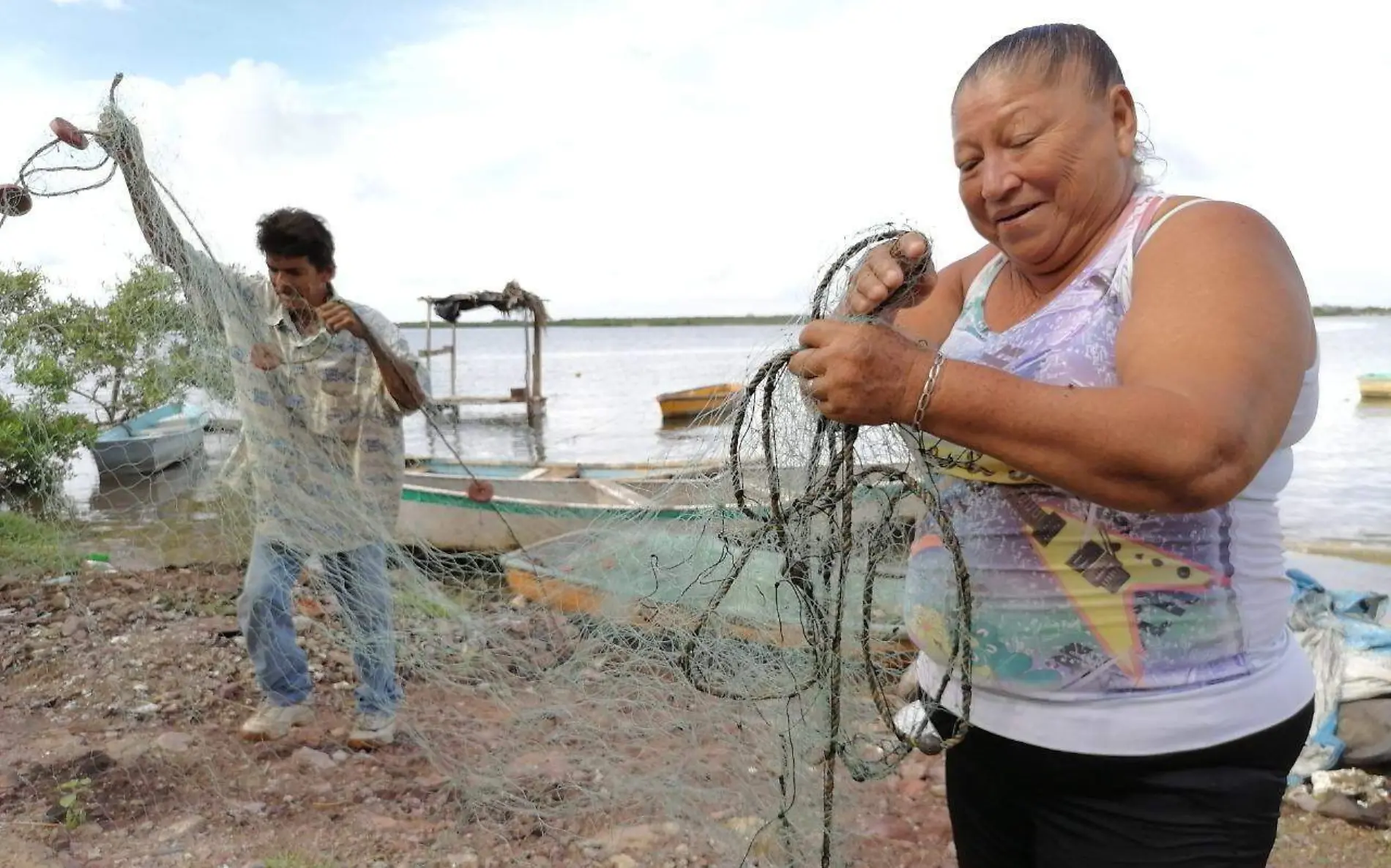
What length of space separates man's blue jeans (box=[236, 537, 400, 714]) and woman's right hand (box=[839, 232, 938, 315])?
242cm

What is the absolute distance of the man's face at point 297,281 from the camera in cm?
335

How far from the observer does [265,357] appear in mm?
3361

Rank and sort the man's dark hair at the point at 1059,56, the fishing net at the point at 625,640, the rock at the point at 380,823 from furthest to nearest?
the rock at the point at 380,823, the fishing net at the point at 625,640, the man's dark hair at the point at 1059,56

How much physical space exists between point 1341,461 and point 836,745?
661 inches

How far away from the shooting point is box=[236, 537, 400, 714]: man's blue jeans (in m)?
3.41

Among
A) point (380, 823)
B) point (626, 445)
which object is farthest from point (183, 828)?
point (626, 445)

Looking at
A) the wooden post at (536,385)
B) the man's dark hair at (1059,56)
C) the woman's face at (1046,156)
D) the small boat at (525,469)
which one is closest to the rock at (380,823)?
the woman's face at (1046,156)

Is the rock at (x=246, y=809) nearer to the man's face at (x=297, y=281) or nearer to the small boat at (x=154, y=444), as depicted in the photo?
the small boat at (x=154, y=444)

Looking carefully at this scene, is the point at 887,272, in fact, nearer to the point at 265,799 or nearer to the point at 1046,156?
the point at 1046,156

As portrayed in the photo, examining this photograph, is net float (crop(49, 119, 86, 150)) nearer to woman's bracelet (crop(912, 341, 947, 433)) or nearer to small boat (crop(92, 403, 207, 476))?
small boat (crop(92, 403, 207, 476))

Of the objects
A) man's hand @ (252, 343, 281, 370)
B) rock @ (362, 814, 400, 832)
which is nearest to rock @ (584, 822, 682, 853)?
rock @ (362, 814, 400, 832)

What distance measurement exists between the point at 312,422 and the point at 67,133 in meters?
1.18

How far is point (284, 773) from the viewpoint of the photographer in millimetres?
3414

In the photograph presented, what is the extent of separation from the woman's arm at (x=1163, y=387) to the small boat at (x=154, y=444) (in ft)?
11.1
